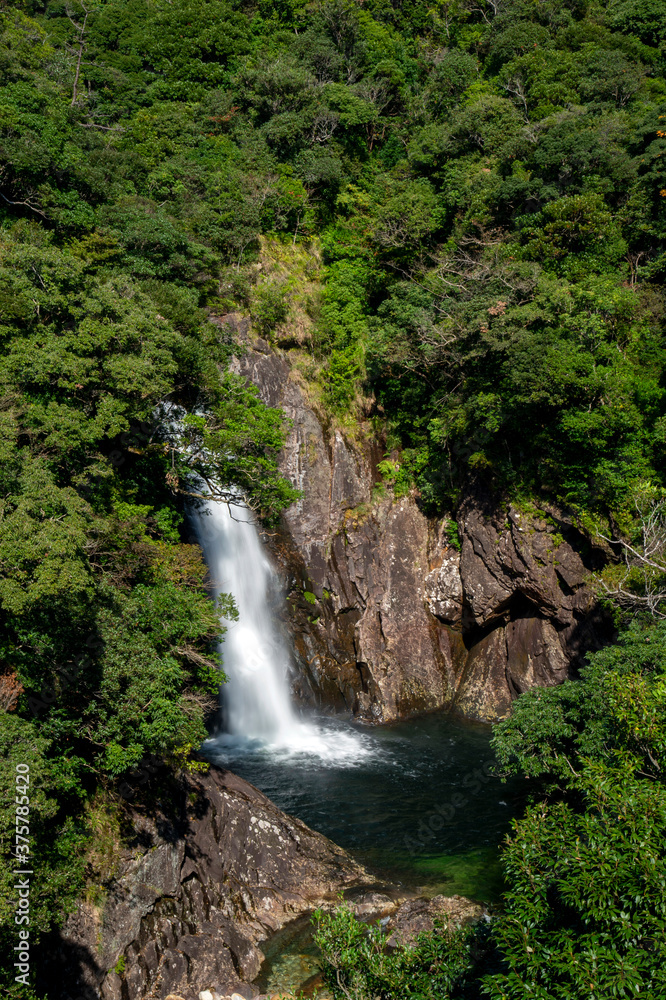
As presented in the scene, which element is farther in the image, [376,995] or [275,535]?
[275,535]

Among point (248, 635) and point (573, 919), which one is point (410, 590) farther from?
point (573, 919)

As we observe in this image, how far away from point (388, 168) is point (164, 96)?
14104mm

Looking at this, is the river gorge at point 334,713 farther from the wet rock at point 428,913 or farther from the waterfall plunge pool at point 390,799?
the wet rock at point 428,913

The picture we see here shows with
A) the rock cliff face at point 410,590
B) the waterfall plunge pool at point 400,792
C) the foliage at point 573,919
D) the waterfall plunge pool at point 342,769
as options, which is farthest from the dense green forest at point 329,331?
the waterfall plunge pool at point 400,792

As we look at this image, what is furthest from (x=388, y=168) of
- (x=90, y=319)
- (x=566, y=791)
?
(x=566, y=791)

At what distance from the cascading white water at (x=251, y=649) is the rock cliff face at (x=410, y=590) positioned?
88cm

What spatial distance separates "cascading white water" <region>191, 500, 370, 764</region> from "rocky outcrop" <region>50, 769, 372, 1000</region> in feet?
19.2

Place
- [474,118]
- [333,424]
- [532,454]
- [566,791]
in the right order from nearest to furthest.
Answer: [566,791] → [532,454] → [333,424] → [474,118]

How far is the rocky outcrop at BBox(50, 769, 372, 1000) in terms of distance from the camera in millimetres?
11867

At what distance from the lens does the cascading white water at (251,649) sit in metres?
22.4

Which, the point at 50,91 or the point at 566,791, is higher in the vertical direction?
the point at 50,91

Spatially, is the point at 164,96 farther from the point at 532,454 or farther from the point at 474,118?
the point at 532,454

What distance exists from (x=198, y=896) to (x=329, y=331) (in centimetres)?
2285

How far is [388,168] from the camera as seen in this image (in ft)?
125
